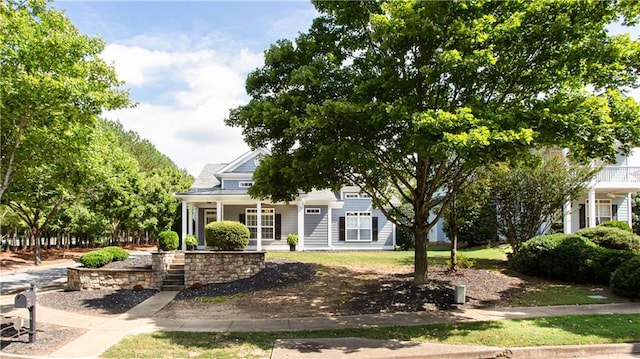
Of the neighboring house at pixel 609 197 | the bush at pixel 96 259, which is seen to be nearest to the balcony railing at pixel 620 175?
the neighboring house at pixel 609 197

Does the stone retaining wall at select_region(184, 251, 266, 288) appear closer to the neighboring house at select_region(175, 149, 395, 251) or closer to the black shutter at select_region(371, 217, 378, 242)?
the neighboring house at select_region(175, 149, 395, 251)

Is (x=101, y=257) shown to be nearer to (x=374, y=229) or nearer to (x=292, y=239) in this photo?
(x=292, y=239)

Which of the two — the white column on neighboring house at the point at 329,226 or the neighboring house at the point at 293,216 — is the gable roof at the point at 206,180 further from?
the white column on neighboring house at the point at 329,226

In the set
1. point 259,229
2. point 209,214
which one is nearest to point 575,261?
point 259,229

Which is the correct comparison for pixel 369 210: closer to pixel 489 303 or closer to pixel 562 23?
pixel 489 303

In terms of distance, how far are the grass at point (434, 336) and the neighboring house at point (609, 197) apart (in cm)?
1420

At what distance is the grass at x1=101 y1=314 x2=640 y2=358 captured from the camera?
289 inches

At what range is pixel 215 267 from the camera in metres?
14.4

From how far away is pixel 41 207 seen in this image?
22641mm

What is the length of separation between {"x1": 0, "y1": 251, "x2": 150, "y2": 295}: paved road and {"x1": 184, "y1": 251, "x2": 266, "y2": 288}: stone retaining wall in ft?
16.9

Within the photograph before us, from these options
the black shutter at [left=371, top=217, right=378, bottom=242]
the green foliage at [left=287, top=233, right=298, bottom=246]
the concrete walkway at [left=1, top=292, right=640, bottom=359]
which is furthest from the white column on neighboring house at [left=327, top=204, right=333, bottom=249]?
the concrete walkway at [left=1, top=292, right=640, bottom=359]

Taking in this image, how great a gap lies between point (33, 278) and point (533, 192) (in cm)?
2039

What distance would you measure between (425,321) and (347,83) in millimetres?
5664

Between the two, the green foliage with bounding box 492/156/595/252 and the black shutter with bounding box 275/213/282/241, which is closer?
the green foliage with bounding box 492/156/595/252
